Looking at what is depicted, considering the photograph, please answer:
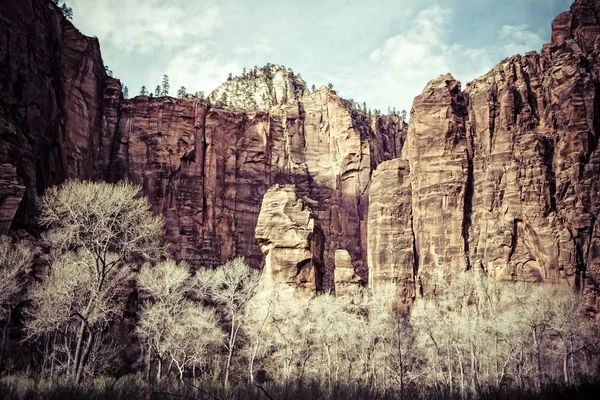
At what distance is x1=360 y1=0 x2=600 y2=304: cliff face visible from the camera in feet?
189

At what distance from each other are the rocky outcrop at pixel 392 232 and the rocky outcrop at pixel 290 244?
18.0m

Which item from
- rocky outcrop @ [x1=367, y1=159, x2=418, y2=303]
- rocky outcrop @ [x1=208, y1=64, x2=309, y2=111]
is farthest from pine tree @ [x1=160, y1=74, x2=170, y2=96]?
rocky outcrop @ [x1=367, y1=159, x2=418, y2=303]

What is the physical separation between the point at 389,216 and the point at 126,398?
212 ft

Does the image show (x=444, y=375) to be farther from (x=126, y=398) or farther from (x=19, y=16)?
(x=19, y=16)

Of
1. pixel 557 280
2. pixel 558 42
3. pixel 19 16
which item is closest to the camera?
pixel 19 16

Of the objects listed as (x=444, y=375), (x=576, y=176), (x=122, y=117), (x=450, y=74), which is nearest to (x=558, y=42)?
(x=450, y=74)

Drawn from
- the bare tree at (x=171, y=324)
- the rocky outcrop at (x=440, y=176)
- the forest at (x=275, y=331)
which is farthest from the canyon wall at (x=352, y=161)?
the bare tree at (x=171, y=324)

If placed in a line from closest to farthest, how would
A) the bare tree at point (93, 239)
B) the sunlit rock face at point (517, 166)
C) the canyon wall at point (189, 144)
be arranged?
1. the bare tree at point (93, 239)
2. the canyon wall at point (189, 144)
3. the sunlit rock face at point (517, 166)

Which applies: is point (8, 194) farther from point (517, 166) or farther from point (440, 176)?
point (517, 166)

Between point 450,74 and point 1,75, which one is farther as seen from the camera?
point 450,74

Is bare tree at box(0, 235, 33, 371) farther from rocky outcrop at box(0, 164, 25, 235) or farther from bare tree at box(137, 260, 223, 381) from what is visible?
bare tree at box(137, 260, 223, 381)

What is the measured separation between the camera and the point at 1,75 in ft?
148

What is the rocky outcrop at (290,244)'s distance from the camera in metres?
50.2

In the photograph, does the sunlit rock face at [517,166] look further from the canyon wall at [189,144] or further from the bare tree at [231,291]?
the bare tree at [231,291]
